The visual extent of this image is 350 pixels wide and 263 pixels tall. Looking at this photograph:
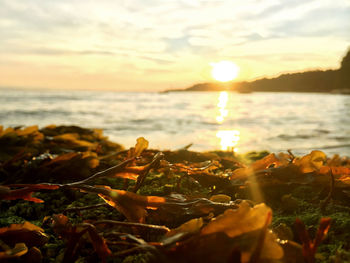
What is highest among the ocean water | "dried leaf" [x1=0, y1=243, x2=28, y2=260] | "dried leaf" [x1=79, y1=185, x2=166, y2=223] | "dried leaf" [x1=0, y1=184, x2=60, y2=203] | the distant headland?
the distant headland

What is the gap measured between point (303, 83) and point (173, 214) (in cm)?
7625

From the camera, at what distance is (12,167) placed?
1.47 m

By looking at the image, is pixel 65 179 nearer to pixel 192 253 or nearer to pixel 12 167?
pixel 12 167

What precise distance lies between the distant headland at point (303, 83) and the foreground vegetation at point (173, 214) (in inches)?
2475

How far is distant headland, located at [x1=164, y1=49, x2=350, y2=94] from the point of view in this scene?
2353 inches

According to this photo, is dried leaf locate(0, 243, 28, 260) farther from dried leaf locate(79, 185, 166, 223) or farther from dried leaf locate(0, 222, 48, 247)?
dried leaf locate(79, 185, 166, 223)

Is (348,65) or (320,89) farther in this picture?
(320,89)

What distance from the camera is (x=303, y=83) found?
69.9m

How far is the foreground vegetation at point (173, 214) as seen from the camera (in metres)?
0.52

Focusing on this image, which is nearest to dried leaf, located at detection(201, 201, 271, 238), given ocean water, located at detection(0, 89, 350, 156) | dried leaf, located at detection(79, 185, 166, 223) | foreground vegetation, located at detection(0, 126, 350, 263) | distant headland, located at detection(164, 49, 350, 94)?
foreground vegetation, located at detection(0, 126, 350, 263)

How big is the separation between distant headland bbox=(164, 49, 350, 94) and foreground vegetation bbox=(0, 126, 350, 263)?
6287 centimetres

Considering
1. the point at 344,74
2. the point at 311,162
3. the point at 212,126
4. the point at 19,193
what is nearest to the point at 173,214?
the point at 19,193

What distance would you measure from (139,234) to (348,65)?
67.8 metres

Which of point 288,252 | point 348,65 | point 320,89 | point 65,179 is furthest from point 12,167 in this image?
point 320,89
